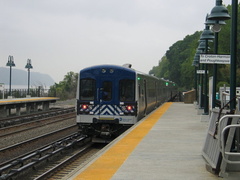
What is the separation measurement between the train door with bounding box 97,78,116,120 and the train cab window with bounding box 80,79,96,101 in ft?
0.86

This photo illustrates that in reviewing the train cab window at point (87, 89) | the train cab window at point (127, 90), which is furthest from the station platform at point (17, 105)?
the train cab window at point (127, 90)

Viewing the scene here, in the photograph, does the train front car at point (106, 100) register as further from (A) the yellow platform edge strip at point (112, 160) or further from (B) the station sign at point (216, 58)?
(B) the station sign at point (216, 58)

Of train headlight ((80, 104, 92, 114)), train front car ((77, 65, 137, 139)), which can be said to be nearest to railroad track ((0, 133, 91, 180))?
train front car ((77, 65, 137, 139))

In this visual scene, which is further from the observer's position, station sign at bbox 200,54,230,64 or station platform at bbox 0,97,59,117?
station platform at bbox 0,97,59,117

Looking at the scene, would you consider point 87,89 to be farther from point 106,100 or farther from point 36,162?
point 36,162

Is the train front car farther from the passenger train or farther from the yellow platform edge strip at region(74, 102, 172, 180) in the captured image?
the yellow platform edge strip at region(74, 102, 172, 180)

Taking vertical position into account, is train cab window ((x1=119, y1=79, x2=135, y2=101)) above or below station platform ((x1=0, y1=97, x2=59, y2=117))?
above

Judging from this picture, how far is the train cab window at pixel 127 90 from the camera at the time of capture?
1402 centimetres

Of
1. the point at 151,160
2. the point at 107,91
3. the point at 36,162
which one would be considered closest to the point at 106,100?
the point at 107,91

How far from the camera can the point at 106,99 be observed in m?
14.0

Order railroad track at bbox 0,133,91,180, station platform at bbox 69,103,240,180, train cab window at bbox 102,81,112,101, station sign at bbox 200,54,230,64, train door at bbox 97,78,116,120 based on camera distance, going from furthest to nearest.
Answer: train cab window at bbox 102,81,112,101
train door at bbox 97,78,116,120
station sign at bbox 200,54,230,64
railroad track at bbox 0,133,91,180
station platform at bbox 69,103,240,180

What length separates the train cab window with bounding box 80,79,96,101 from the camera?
1402 centimetres

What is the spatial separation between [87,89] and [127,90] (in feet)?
4.86

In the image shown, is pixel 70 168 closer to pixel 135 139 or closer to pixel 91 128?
pixel 135 139
